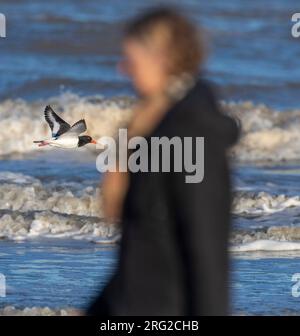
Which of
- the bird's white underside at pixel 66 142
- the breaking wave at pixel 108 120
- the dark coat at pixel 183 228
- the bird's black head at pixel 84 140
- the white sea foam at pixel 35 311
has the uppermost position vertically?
the breaking wave at pixel 108 120

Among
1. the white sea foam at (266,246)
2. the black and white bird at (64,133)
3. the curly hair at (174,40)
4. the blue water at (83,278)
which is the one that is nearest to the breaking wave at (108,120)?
the black and white bird at (64,133)

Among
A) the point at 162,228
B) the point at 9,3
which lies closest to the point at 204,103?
the point at 162,228

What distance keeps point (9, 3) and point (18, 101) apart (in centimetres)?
77

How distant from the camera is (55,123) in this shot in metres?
8.15

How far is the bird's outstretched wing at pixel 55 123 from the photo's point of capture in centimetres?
796

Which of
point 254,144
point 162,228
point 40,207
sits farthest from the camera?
point 254,144

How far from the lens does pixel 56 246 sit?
694cm

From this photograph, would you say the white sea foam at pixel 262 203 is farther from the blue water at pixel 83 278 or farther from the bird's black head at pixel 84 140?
the bird's black head at pixel 84 140

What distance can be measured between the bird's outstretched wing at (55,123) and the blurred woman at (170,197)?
559 cm

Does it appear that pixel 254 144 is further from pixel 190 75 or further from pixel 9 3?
pixel 190 75

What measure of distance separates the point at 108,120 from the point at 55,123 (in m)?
0.52

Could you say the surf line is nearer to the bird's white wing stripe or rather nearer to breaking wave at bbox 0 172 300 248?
breaking wave at bbox 0 172 300 248

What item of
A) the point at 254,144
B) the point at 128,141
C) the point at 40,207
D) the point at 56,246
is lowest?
the point at 128,141

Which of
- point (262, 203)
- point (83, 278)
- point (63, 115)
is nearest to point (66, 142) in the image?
point (63, 115)
